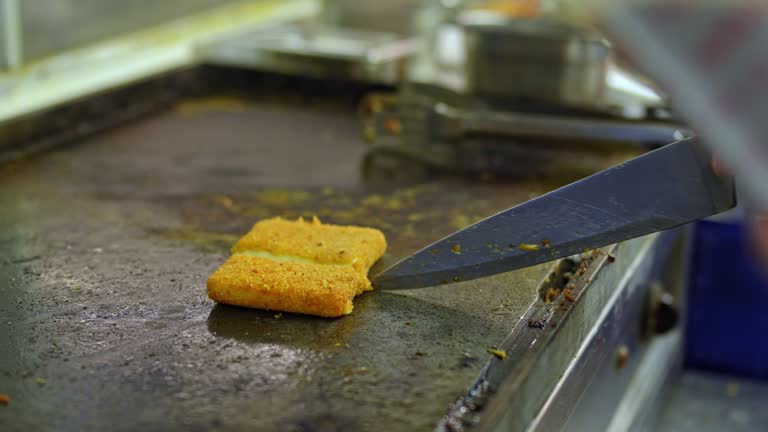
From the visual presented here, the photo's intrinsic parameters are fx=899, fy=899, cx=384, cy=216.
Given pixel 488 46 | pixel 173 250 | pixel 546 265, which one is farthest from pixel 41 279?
pixel 488 46

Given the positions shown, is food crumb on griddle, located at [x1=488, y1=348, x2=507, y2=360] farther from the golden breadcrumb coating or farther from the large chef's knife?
the golden breadcrumb coating

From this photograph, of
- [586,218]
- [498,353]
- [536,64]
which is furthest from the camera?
[536,64]

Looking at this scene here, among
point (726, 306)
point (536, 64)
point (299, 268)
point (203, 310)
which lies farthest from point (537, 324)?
point (726, 306)

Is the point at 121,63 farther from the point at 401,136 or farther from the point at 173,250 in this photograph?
the point at 173,250

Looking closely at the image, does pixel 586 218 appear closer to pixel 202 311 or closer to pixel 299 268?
pixel 299 268

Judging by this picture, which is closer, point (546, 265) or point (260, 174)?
point (546, 265)

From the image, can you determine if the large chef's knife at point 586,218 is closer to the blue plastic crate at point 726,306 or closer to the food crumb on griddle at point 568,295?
the food crumb on griddle at point 568,295

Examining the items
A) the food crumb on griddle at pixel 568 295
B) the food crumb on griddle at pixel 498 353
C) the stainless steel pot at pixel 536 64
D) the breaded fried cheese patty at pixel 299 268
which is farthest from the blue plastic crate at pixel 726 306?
the food crumb on griddle at pixel 498 353
